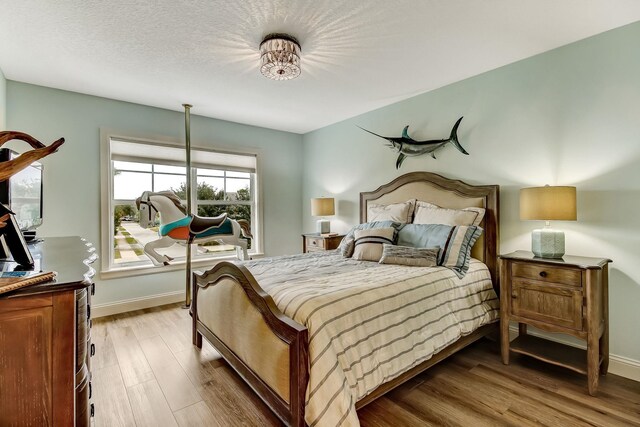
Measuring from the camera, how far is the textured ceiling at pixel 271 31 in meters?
2.04

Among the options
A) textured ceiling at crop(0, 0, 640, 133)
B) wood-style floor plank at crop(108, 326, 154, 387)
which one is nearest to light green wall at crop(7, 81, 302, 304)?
textured ceiling at crop(0, 0, 640, 133)

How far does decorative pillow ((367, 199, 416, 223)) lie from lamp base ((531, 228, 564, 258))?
1.24 m

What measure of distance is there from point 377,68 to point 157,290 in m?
3.70

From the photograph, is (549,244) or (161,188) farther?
(161,188)

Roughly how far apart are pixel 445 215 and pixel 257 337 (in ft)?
7.00

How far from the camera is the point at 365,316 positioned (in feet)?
5.90

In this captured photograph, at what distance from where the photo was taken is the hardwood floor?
1832 mm

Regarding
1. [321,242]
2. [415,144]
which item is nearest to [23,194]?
[321,242]

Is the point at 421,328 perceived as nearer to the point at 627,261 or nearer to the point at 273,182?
the point at 627,261

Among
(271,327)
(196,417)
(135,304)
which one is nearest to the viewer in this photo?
(271,327)

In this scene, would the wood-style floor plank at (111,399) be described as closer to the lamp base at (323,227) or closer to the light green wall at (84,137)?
the light green wall at (84,137)

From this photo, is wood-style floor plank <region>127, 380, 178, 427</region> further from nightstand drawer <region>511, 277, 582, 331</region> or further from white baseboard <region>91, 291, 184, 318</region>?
nightstand drawer <region>511, 277, 582, 331</region>

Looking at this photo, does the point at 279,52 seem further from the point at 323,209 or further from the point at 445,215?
the point at 323,209

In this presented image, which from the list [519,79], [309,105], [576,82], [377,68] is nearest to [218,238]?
[309,105]
